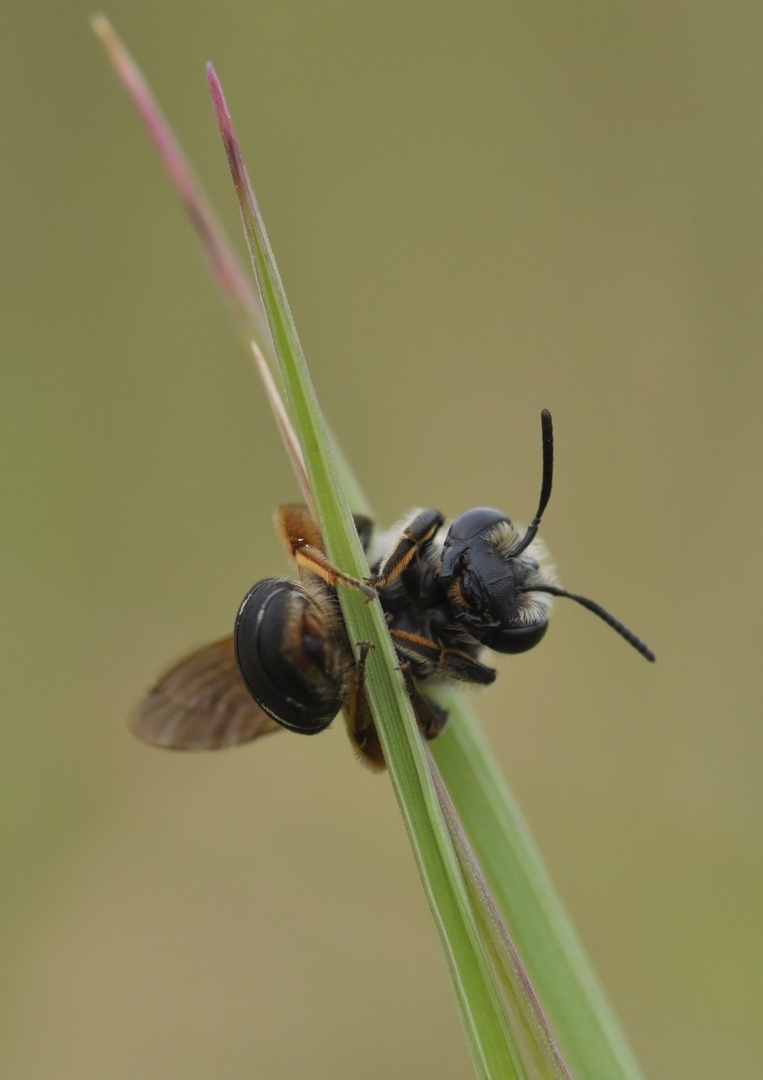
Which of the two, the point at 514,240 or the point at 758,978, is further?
the point at 514,240

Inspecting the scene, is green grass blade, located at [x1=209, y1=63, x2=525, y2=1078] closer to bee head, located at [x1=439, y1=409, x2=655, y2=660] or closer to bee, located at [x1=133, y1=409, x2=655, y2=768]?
bee, located at [x1=133, y1=409, x2=655, y2=768]

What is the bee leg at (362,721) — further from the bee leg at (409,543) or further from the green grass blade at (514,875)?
the bee leg at (409,543)

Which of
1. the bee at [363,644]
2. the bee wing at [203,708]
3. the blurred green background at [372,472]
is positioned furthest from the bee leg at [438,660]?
the blurred green background at [372,472]

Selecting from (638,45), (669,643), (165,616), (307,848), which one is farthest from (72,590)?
(638,45)

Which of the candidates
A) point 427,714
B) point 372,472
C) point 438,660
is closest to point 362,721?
point 427,714

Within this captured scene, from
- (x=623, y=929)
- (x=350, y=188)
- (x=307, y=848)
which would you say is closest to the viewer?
(x=623, y=929)

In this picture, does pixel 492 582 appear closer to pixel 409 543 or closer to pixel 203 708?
pixel 409 543

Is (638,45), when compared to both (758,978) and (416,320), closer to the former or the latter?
(416,320)
